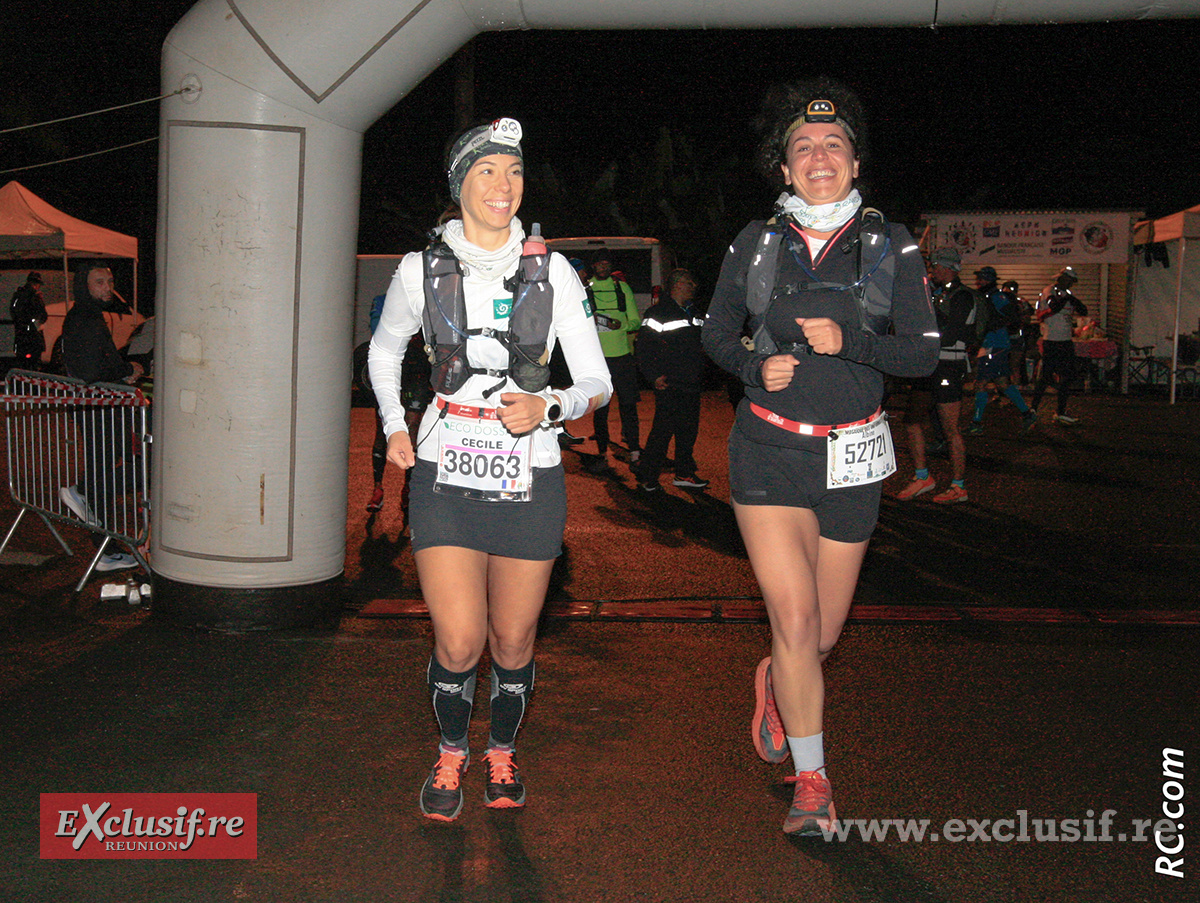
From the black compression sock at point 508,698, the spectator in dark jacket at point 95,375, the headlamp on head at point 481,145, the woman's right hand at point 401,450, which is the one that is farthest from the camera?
the spectator in dark jacket at point 95,375

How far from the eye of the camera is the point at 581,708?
17.0 ft

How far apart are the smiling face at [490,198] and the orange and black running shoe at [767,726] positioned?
1847mm

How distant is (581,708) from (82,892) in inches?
87.2

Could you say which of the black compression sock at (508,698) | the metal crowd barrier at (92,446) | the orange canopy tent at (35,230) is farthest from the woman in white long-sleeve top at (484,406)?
the orange canopy tent at (35,230)

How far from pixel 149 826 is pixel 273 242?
9.90 feet

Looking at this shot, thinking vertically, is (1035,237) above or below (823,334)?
above

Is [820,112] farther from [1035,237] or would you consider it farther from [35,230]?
[1035,237]

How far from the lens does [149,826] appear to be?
3.94m

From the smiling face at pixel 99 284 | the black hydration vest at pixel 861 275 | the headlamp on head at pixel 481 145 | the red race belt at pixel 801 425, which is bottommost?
the red race belt at pixel 801 425

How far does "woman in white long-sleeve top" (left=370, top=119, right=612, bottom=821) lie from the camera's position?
3.79 metres

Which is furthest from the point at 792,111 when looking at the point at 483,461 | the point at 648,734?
the point at 648,734

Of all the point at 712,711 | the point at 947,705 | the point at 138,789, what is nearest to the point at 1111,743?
the point at 947,705

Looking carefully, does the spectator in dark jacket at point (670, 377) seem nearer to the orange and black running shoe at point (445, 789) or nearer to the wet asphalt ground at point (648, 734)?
the wet asphalt ground at point (648, 734)

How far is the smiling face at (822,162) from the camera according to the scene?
13.0ft
